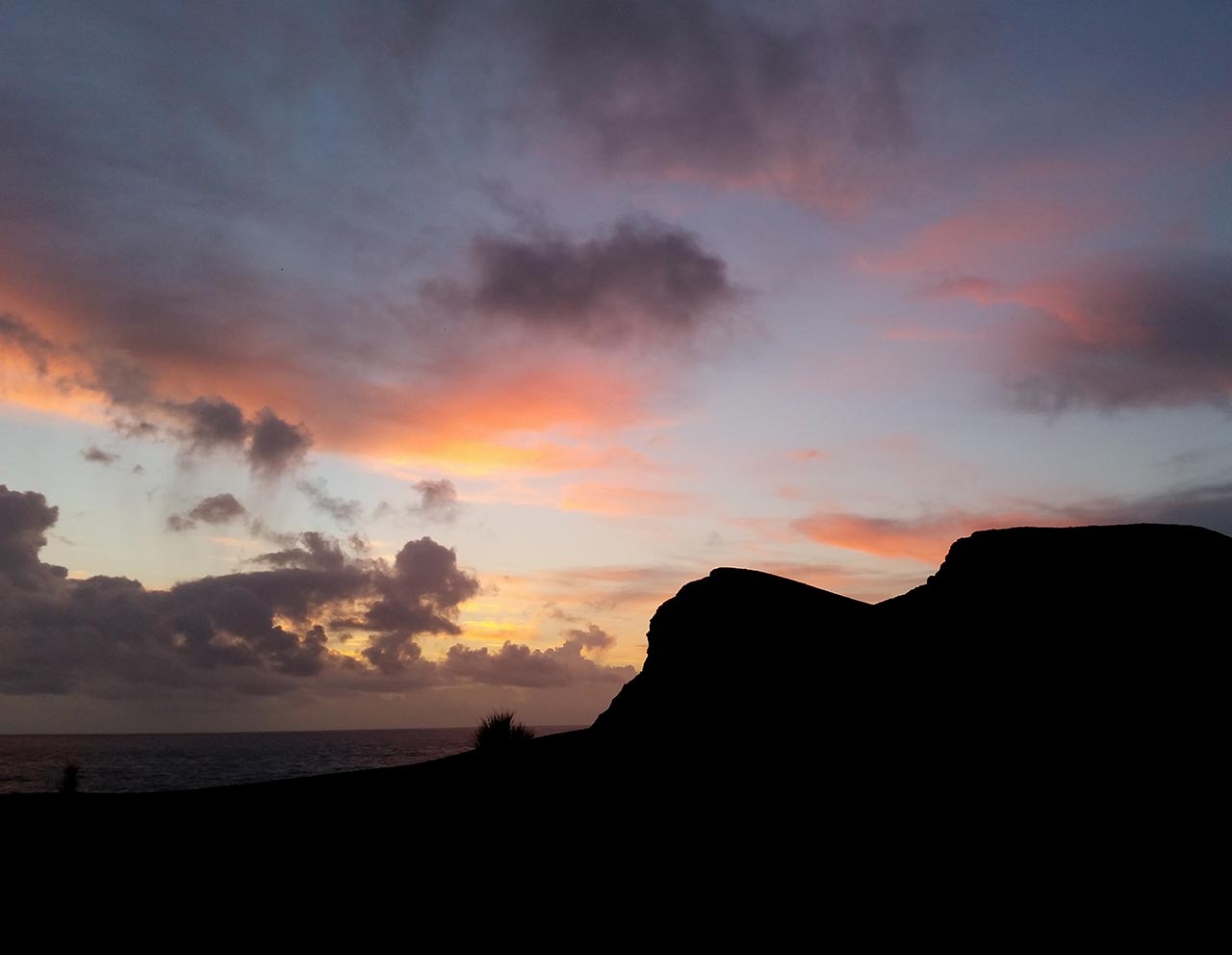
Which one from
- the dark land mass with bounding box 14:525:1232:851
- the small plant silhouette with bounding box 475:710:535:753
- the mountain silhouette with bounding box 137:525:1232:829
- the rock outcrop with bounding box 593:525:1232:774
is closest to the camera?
the dark land mass with bounding box 14:525:1232:851

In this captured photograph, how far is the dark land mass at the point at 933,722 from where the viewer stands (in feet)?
38.5

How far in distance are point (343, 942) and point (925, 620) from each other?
1124 cm

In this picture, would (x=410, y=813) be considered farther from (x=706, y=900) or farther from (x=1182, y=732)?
(x=1182, y=732)

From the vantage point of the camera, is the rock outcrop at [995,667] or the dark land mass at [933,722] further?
the rock outcrop at [995,667]

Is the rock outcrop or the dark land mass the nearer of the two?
the dark land mass

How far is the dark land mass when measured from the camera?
11742 millimetres

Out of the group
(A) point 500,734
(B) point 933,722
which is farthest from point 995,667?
(A) point 500,734

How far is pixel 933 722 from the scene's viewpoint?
14.0 meters

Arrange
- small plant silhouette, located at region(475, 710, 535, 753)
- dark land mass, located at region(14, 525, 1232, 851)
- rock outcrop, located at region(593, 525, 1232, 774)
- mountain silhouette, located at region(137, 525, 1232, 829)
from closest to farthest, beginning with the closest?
1. dark land mass, located at region(14, 525, 1232, 851)
2. mountain silhouette, located at region(137, 525, 1232, 829)
3. rock outcrop, located at region(593, 525, 1232, 774)
4. small plant silhouette, located at region(475, 710, 535, 753)

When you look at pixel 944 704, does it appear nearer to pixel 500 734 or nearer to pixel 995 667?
pixel 995 667

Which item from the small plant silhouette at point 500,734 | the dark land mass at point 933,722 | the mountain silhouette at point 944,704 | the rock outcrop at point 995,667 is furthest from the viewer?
the small plant silhouette at point 500,734

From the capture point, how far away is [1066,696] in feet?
41.8

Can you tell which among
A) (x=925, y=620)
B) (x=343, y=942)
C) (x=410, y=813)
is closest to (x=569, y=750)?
(x=410, y=813)

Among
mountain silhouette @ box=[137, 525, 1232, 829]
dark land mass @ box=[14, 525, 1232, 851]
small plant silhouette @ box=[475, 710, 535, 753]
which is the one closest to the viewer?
dark land mass @ box=[14, 525, 1232, 851]
